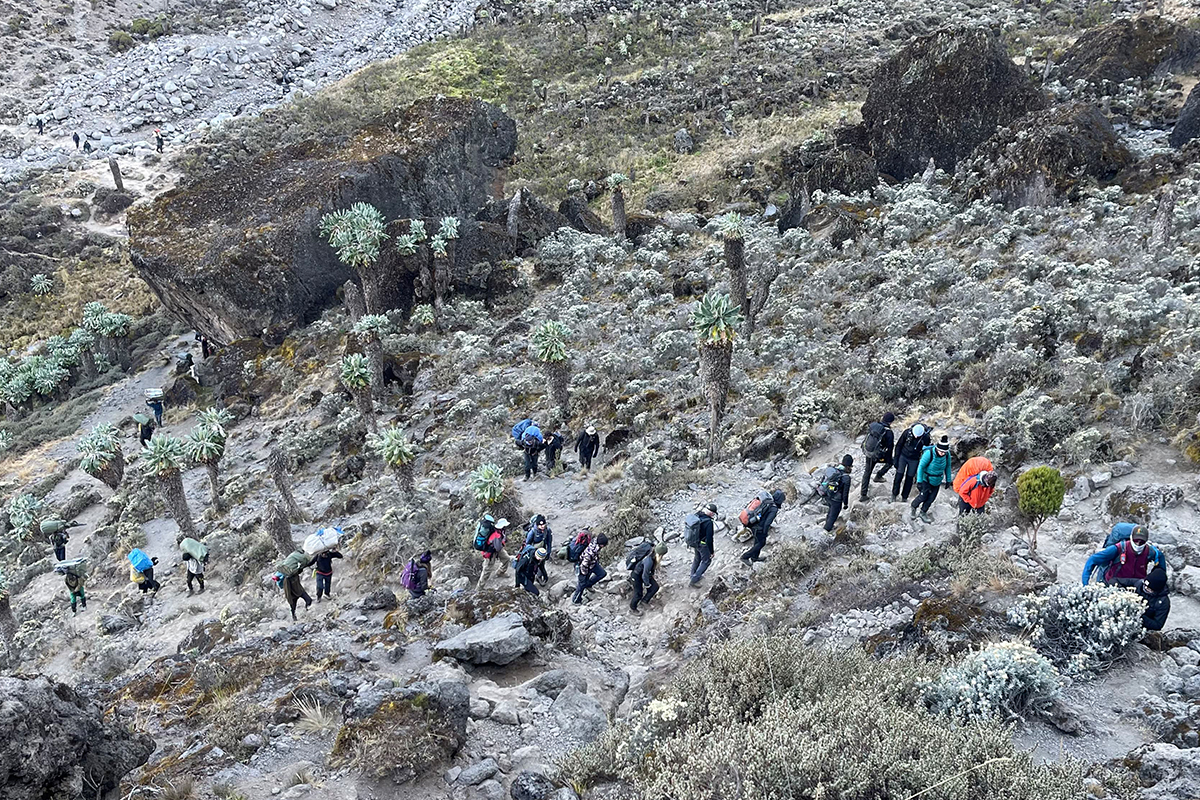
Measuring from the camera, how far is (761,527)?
13.2m

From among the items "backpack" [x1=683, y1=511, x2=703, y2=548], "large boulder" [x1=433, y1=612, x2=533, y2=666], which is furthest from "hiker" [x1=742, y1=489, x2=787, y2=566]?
"large boulder" [x1=433, y1=612, x2=533, y2=666]

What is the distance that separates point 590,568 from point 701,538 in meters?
2.11

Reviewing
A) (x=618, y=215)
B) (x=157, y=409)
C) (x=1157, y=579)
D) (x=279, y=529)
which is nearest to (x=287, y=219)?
(x=157, y=409)

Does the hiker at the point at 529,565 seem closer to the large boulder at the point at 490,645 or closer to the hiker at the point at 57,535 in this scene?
the large boulder at the point at 490,645

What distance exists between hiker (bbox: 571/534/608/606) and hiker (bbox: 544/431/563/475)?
6.98 m

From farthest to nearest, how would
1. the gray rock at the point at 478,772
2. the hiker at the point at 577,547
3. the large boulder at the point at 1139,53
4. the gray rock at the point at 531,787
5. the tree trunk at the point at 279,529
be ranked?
the large boulder at the point at 1139,53 < the tree trunk at the point at 279,529 < the hiker at the point at 577,547 < the gray rock at the point at 478,772 < the gray rock at the point at 531,787

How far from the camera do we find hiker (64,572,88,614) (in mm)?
19812

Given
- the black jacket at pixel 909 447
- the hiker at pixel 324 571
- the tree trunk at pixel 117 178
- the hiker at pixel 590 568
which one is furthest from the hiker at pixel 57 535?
the tree trunk at pixel 117 178

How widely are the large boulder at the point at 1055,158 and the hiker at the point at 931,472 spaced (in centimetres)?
1819

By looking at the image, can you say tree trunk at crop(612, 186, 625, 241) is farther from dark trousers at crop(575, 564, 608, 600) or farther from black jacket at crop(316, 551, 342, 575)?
dark trousers at crop(575, 564, 608, 600)

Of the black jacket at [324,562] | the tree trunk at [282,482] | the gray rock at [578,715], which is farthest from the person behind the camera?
the tree trunk at [282,482]

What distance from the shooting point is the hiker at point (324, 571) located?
53.4 ft

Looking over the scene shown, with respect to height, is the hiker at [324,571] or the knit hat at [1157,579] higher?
the knit hat at [1157,579]

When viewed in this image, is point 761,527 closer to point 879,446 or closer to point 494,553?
point 879,446
